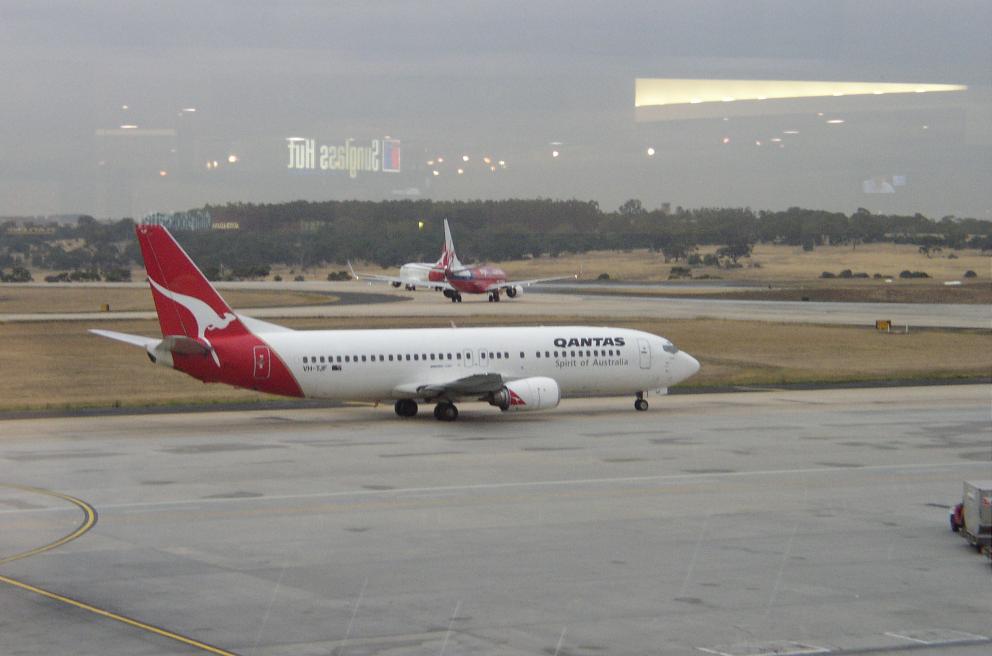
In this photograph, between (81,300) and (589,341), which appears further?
(81,300)

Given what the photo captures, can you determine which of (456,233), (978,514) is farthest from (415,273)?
(978,514)

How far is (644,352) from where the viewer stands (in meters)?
51.2

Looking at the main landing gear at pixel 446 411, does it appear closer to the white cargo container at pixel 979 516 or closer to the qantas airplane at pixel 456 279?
the white cargo container at pixel 979 516

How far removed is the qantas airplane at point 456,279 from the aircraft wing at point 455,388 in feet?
186

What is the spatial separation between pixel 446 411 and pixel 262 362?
22.9 feet

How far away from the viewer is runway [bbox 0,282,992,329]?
96875mm

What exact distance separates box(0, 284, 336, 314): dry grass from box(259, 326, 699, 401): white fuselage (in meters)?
51.4

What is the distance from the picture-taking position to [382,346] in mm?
47938

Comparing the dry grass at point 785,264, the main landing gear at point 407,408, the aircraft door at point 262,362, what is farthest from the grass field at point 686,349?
the dry grass at point 785,264

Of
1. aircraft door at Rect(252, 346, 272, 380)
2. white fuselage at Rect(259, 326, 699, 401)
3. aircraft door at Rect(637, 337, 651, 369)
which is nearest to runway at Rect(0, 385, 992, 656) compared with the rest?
white fuselage at Rect(259, 326, 699, 401)

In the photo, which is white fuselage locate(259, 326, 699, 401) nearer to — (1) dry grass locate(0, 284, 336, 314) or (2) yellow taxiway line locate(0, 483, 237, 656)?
(2) yellow taxiway line locate(0, 483, 237, 656)

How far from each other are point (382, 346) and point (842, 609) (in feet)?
93.7

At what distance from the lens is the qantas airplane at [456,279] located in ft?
361

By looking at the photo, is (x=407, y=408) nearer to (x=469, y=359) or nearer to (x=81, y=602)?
(x=469, y=359)
